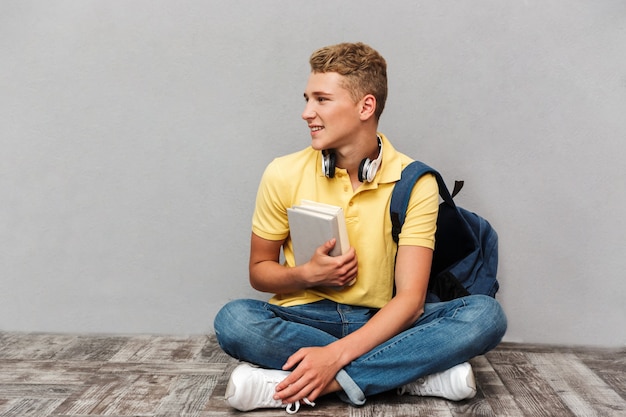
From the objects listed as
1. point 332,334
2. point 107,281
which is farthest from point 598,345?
point 107,281

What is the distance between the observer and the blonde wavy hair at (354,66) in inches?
70.3

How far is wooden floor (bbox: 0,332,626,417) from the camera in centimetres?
167

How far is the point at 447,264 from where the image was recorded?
1.96 metres

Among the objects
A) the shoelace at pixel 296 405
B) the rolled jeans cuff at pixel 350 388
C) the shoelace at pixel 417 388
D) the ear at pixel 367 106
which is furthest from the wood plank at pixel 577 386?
the ear at pixel 367 106

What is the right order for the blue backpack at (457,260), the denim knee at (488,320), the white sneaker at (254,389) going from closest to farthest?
the white sneaker at (254,389) → the denim knee at (488,320) → the blue backpack at (457,260)

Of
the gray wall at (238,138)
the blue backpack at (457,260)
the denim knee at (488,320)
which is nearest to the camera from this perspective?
the denim knee at (488,320)

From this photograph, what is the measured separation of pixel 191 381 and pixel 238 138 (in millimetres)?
748

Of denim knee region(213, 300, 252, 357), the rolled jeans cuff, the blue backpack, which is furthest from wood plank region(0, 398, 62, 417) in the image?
the blue backpack

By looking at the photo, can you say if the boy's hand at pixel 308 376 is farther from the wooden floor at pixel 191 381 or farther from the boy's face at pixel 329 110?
the boy's face at pixel 329 110

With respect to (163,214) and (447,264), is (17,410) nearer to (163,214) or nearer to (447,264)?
(163,214)

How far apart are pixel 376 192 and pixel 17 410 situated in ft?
3.18

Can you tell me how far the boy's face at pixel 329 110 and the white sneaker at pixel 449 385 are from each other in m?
0.60

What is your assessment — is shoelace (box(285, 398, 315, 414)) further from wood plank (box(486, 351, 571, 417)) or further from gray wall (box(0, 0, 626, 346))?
gray wall (box(0, 0, 626, 346))

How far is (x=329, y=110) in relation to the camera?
70.1 inches
